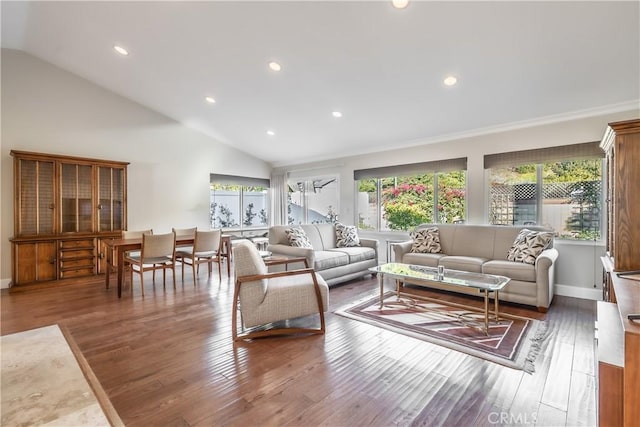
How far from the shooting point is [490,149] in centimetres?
450

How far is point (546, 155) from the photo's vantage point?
4.04 meters

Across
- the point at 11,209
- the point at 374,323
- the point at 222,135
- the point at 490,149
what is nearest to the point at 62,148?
the point at 11,209

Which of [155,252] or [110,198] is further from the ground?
[110,198]

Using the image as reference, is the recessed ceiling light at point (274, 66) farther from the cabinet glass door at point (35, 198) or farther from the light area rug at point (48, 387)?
the cabinet glass door at point (35, 198)

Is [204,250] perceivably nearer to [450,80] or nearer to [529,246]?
[450,80]

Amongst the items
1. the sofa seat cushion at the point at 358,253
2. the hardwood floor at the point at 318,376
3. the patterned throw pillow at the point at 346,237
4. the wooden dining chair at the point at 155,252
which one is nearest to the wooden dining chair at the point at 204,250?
the wooden dining chair at the point at 155,252

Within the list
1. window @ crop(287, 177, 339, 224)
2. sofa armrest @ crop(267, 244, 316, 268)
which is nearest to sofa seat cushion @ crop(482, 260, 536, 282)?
sofa armrest @ crop(267, 244, 316, 268)

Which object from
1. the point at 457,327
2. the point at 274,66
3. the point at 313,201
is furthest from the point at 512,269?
the point at 313,201

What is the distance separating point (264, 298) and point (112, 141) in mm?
4582

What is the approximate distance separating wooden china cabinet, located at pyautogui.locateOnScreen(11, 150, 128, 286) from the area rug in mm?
4225

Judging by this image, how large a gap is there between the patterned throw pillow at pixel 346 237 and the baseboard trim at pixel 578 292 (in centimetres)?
283

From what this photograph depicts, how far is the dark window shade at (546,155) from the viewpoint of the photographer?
3.73 metres

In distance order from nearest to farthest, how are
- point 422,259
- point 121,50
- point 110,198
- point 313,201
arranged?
point 121,50 → point 422,259 → point 110,198 → point 313,201

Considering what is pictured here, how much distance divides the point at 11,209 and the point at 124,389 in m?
4.25
